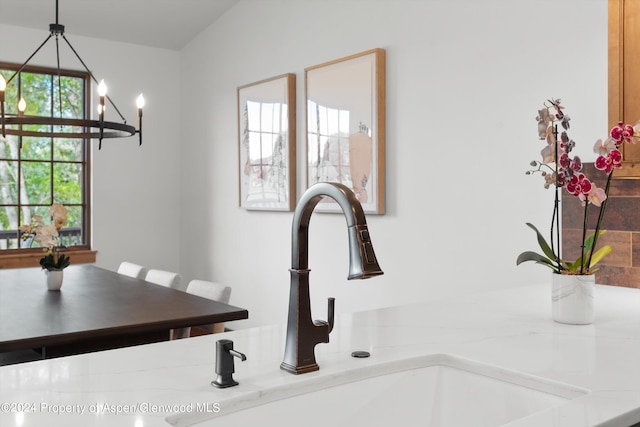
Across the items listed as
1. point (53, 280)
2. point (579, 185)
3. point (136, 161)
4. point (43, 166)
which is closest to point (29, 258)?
point (43, 166)

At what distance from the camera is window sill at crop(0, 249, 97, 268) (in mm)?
4691

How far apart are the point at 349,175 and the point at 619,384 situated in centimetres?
272

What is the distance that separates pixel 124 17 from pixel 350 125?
7.65ft

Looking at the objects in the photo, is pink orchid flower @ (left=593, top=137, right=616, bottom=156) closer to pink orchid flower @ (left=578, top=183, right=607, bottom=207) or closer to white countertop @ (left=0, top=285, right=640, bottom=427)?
pink orchid flower @ (left=578, top=183, right=607, bottom=207)

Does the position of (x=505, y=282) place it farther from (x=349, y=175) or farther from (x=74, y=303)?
(x=74, y=303)

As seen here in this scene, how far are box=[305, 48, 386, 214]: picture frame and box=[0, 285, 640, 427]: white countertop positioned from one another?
187 centimetres

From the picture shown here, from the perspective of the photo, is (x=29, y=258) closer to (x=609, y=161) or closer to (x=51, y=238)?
(x=51, y=238)

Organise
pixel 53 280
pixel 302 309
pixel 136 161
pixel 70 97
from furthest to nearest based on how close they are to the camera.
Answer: pixel 136 161, pixel 70 97, pixel 53 280, pixel 302 309

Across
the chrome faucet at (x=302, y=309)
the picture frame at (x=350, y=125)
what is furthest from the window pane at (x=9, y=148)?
the chrome faucet at (x=302, y=309)

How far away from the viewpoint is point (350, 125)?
12.2ft

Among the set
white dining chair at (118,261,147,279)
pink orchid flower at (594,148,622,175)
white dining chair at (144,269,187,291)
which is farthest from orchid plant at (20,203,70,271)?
pink orchid flower at (594,148,622,175)

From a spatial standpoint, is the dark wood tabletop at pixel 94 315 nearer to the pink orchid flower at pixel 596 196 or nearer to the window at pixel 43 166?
the pink orchid flower at pixel 596 196

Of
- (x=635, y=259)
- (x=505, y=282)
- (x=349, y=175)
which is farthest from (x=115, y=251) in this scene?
(x=635, y=259)

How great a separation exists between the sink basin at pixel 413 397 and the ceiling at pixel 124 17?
4.24 metres
